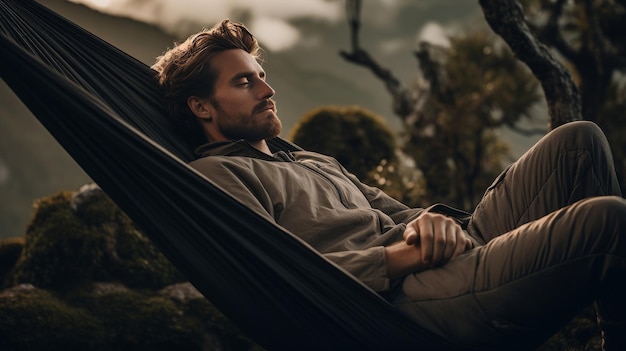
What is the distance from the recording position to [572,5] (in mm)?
7984

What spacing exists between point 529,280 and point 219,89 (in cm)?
119

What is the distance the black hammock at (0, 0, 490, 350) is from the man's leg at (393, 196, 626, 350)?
3.0 inches

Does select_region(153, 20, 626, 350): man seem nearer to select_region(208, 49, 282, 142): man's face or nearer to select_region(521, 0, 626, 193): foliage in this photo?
select_region(208, 49, 282, 142): man's face

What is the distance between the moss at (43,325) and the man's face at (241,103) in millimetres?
1409

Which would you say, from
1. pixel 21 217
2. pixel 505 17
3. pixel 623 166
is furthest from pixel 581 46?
pixel 21 217

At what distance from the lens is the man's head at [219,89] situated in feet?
6.48

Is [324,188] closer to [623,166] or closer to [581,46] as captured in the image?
[623,166]

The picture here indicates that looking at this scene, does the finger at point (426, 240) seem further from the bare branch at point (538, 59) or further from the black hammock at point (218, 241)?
the bare branch at point (538, 59)

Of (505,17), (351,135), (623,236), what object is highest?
(351,135)

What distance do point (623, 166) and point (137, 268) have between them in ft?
17.1

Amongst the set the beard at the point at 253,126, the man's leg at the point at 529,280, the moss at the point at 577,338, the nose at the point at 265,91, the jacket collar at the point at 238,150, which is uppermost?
the nose at the point at 265,91

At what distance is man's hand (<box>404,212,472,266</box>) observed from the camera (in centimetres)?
136

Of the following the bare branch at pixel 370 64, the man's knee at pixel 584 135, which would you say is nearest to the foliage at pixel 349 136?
the bare branch at pixel 370 64

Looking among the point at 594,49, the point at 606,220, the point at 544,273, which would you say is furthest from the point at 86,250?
the point at 594,49
